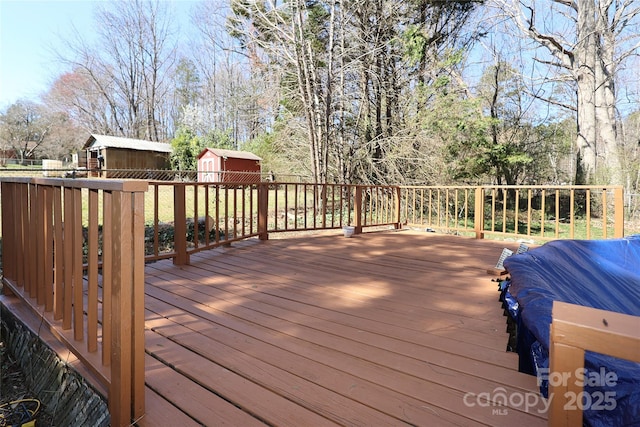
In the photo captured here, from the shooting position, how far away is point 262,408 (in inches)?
47.6

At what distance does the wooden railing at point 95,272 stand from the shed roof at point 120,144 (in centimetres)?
1850

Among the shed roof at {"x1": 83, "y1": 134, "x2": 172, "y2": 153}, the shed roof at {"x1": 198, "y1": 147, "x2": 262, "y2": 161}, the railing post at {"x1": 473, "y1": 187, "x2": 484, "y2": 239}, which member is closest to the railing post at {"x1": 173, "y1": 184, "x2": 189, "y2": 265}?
the railing post at {"x1": 473, "y1": 187, "x2": 484, "y2": 239}

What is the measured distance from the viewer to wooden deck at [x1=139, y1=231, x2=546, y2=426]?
3.95 feet

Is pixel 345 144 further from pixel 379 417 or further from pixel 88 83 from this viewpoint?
pixel 88 83

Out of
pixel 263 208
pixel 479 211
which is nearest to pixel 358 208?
pixel 263 208

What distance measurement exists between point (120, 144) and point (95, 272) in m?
19.8

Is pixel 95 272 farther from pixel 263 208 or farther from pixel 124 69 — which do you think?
pixel 124 69

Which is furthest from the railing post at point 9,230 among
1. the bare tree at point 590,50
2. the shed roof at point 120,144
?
the shed roof at point 120,144

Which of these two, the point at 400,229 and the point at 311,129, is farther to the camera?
the point at 311,129

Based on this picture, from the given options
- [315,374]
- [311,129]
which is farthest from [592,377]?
[311,129]

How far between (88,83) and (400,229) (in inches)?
850

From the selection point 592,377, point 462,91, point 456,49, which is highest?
point 456,49

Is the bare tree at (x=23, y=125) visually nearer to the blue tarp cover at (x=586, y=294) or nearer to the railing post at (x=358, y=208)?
the railing post at (x=358, y=208)

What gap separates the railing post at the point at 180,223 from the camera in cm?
308
